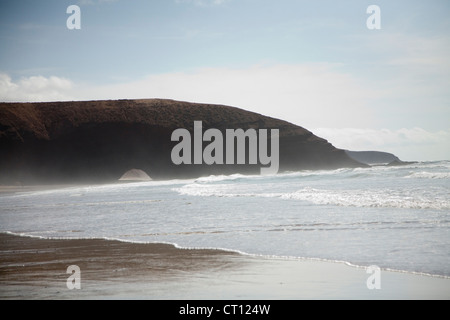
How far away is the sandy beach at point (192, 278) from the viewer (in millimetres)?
4797

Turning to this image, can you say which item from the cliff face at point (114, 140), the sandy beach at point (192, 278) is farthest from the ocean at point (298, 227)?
the cliff face at point (114, 140)

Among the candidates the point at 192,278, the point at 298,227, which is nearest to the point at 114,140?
the point at 298,227

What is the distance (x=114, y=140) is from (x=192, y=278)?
2129 inches

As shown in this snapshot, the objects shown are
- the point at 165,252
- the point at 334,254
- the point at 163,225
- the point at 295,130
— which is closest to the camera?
the point at 334,254

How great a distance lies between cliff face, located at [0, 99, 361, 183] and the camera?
→ 54.9 metres

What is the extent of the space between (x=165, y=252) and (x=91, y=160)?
168 feet

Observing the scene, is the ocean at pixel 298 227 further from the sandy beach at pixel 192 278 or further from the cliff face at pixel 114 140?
the cliff face at pixel 114 140

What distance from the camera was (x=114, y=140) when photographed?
58.0 meters

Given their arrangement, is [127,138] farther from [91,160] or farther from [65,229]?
[65,229]

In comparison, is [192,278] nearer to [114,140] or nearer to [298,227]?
[298,227]

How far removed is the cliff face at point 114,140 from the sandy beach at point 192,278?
48.5 metres

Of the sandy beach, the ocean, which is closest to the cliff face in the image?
the ocean
